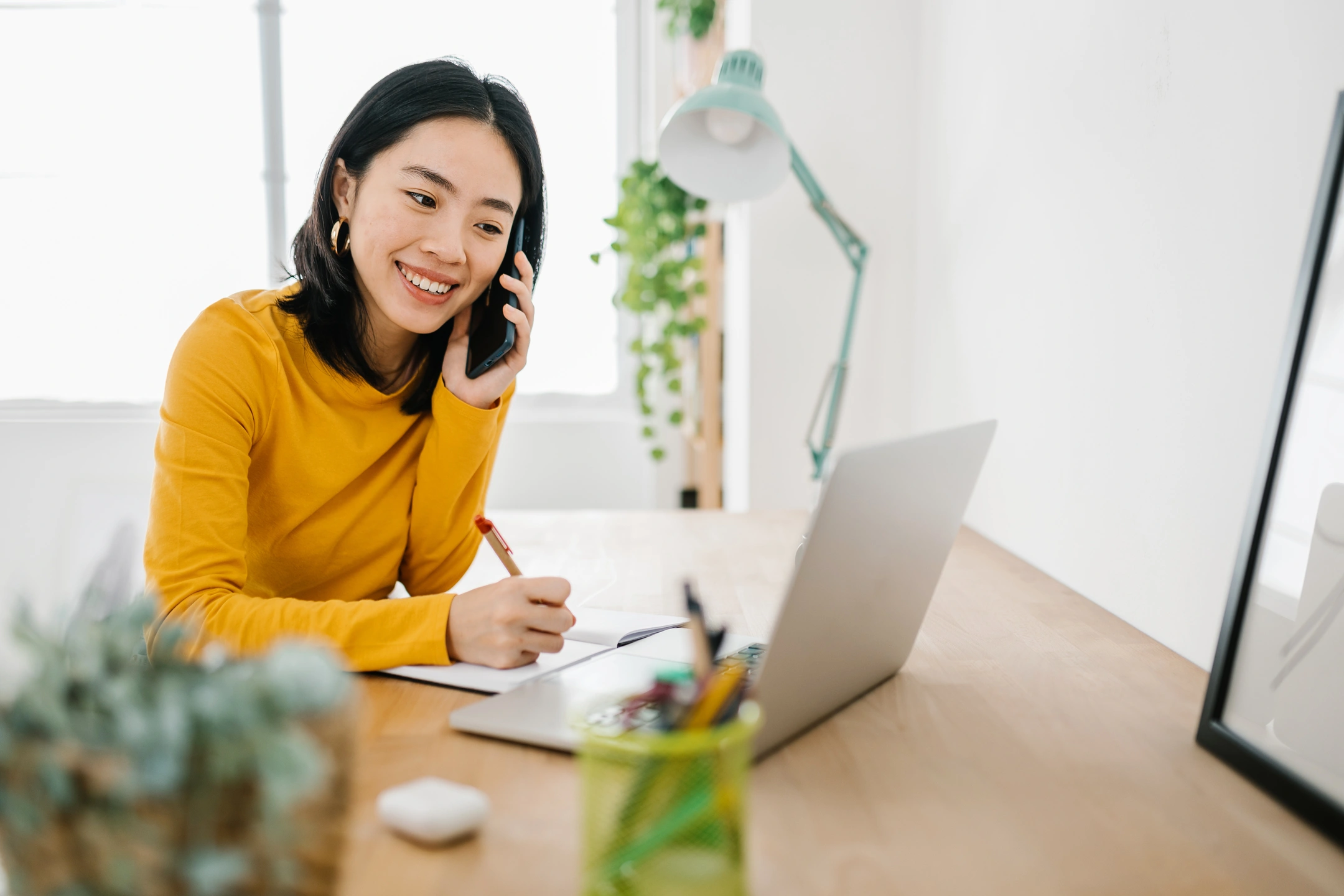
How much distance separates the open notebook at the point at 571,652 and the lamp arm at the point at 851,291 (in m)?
0.79

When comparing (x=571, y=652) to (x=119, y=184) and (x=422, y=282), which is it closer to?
(x=422, y=282)

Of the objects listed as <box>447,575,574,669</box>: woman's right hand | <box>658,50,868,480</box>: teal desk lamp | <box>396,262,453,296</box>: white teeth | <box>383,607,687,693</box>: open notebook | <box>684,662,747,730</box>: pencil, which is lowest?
<box>383,607,687,693</box>: open notebook

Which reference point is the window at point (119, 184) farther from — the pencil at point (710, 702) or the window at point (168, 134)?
the pencil at point (710, 702)

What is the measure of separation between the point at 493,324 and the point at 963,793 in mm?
775

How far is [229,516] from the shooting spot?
0.86 meters

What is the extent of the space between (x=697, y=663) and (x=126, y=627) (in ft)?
0.78

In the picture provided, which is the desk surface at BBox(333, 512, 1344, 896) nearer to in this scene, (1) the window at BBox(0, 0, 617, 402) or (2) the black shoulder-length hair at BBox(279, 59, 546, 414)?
(2) the black shoulder-length hair at BBox(279, 59, 546, 414)

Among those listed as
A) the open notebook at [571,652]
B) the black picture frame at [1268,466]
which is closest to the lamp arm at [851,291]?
the open notebook at [571,652]

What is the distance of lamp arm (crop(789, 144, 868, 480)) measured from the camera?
1.59m

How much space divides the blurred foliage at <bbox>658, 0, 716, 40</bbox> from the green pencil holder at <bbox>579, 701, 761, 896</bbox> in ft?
6.77

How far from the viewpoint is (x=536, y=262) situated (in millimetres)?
1243

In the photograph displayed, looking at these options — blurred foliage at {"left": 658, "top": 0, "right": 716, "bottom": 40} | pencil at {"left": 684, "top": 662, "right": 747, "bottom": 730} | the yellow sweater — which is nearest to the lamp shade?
the yellow sweater

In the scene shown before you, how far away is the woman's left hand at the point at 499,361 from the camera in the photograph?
112 cm

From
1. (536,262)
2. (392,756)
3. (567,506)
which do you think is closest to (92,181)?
(567,506)
